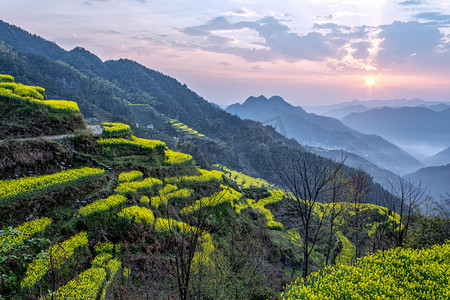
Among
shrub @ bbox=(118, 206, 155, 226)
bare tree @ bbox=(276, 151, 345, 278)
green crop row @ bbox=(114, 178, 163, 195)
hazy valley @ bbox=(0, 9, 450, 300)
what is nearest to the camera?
hazy valley @ bbox=(0, 9, 450, 300)

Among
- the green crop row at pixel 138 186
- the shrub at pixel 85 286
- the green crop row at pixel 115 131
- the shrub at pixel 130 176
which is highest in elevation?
the green crop row at pixel 115 131

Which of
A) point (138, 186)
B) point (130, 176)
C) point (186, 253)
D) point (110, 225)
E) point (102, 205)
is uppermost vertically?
point (130, 176)

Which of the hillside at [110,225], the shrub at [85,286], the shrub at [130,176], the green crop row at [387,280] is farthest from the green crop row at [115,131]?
the green crop row at [387,280]

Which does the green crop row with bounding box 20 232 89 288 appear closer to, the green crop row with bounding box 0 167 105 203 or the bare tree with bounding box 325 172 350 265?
the green crop row with bounding box 0 167 105 203

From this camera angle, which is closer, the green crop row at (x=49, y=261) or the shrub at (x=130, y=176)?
the green crop row at (x=49, y=261)

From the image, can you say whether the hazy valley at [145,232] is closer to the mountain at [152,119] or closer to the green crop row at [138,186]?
the green crop row at [138,186]

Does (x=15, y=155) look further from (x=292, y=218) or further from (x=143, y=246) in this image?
(x=292, y=218)

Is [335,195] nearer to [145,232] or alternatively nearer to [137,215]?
[145,232]

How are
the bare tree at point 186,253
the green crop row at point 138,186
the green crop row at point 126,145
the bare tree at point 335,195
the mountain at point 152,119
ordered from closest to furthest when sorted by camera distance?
the bare tree at point 186,253, the green crop row at point 138,186, the bare tree at point 335,195, the green crop row at point 126,145, the mountain at point 152,119

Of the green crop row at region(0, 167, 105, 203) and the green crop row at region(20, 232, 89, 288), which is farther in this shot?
the green crop row at region(0, 167, 105, 203)

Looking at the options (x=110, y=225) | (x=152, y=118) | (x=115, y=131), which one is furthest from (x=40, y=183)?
(x=152, y=118)

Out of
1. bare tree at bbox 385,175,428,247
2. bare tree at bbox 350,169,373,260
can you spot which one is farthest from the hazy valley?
bare tree at bbox 350,169,373,260

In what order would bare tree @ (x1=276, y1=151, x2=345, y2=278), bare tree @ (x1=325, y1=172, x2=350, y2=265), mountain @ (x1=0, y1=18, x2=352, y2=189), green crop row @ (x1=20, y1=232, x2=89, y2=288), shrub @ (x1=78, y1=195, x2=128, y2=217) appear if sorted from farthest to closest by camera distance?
mountain @ (x1=0, y1=18, x2=352, y2=189)
bare tree @ (x1=325, y1=172, x2=350, y2=265)
shrub @ (x1=78, y1=195, x2=128, y2=217)
bare tree @ (x1=276, y1=151, x2=345, y2=278)
green crop row @ (x1=20, y1=232, x2=89, y2=288)

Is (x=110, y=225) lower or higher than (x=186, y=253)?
lower
